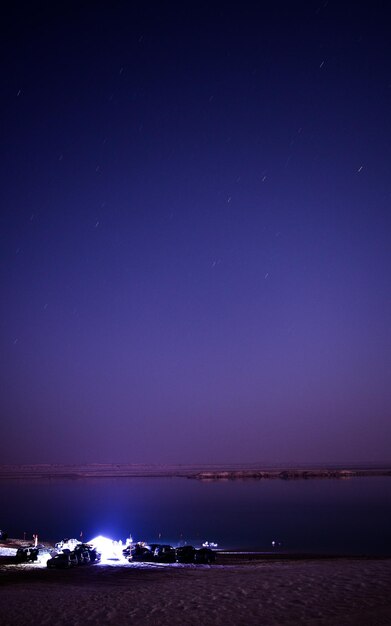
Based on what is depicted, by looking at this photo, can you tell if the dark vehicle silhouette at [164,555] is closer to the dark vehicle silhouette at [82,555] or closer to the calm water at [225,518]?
the dark vehicle silhouette at [82,555]

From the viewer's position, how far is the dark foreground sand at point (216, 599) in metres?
14.3

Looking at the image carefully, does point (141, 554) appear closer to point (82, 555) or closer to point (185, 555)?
point (185, 555)

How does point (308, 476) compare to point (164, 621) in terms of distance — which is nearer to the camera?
point (164, 621)

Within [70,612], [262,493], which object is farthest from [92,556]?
[262,493]

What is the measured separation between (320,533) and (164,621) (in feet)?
165

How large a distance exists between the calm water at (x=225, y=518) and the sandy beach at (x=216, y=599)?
30.3 m

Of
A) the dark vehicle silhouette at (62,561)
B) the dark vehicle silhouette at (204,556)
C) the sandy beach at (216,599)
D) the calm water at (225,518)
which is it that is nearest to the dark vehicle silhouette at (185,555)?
the dark vehicle silhouette at (204,556)

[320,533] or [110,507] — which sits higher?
[110,507]

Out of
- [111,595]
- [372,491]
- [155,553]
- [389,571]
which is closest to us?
[111,595]

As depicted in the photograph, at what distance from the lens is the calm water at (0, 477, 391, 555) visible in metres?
56.6

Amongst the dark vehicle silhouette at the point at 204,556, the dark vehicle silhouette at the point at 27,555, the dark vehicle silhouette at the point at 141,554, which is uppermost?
the dark vehicle silhouette at the point at 27,555

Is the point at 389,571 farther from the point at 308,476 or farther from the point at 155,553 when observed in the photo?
the point at 308,476

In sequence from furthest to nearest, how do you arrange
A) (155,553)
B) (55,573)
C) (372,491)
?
1. (372,491)
2. (155,553)
3. (55,573)

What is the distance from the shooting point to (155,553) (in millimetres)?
35531
